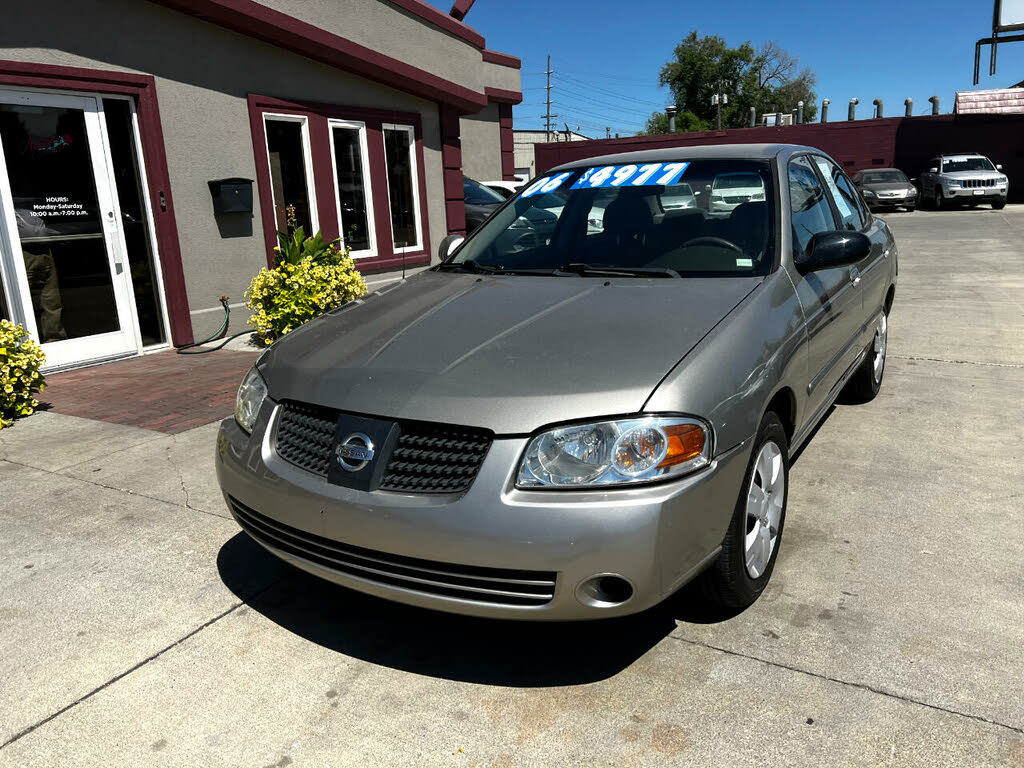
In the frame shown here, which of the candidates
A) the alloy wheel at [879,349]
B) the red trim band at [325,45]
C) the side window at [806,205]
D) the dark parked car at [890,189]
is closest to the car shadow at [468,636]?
the side window at [806,205]

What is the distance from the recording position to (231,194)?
786cm

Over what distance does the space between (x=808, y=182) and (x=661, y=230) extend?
3.44 feet

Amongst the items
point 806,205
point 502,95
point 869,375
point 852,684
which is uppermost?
point 502,95

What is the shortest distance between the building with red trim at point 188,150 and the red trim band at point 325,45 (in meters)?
0.02

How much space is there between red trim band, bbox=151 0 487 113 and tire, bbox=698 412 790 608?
264 inches

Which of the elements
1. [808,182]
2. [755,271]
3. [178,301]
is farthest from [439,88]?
[755,271]

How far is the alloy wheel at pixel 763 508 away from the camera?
2.80 meters

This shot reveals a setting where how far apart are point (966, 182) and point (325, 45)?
22129mm

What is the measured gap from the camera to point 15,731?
7.86 feet

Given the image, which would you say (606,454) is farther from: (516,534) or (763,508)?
(763,508)

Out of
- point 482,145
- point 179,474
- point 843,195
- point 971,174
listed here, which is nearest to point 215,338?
point 179,474

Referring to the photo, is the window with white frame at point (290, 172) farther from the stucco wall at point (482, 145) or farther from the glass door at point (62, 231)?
the stucco wall at point (482, 145)

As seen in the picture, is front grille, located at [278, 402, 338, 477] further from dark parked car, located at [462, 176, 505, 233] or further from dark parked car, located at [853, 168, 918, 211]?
dark parked car, located at [853, 168, 918, 211]

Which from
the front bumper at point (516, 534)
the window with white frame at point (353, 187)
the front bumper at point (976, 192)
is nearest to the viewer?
the front bumper at point (516, 534)
